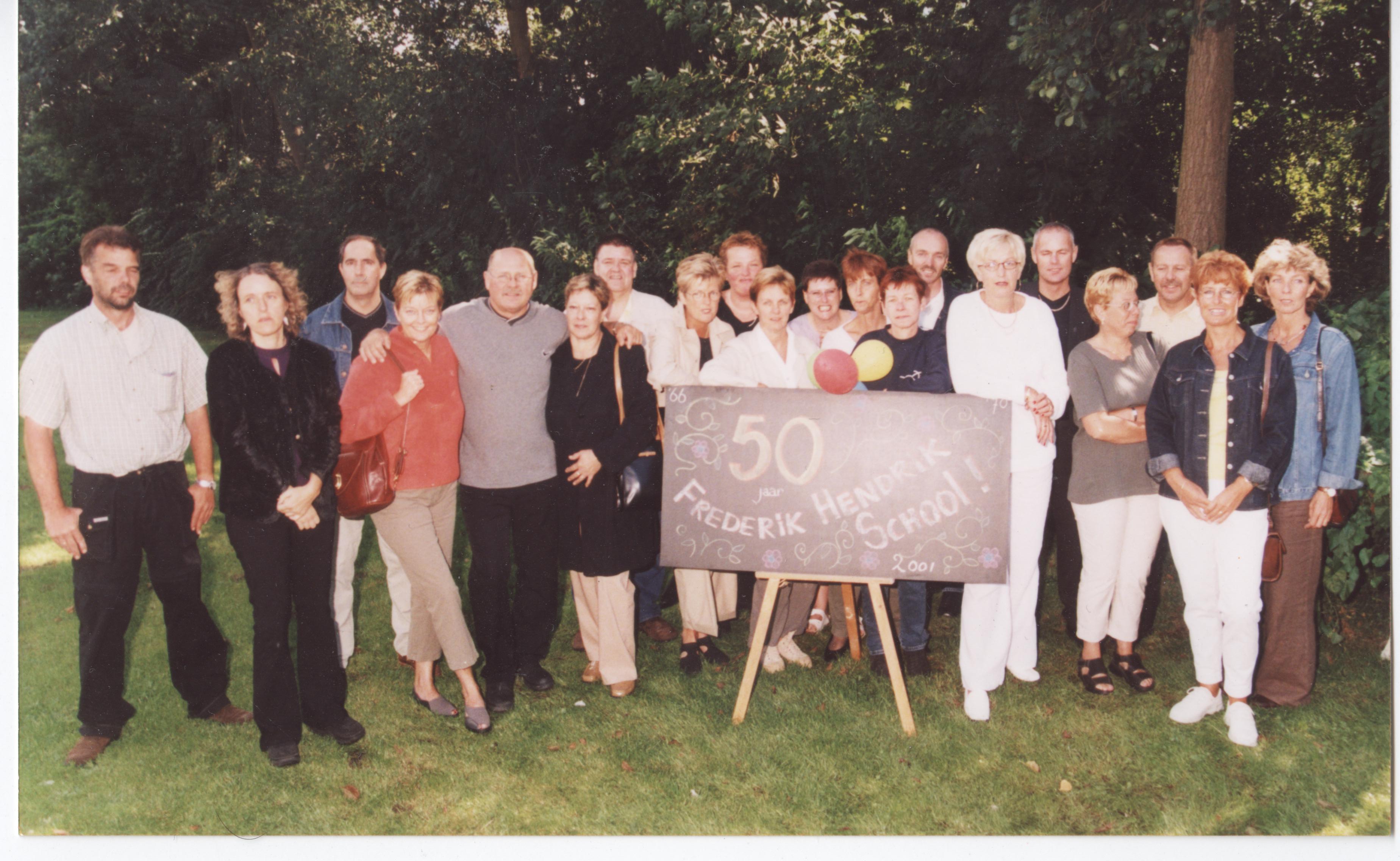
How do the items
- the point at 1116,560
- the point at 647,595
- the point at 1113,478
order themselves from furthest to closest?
the point at 647,595 → the point at 1116,560 → the point at 1113,478

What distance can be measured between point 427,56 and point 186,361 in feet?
8.15

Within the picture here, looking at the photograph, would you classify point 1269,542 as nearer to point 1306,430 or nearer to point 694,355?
point 1306,430

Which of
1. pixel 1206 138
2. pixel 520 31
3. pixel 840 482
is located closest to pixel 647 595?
pixel 840 482

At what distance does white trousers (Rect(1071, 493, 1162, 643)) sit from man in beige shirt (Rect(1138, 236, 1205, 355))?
1.99 feet

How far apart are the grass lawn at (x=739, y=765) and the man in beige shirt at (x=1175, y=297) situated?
129 centimetres

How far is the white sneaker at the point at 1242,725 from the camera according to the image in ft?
10.1

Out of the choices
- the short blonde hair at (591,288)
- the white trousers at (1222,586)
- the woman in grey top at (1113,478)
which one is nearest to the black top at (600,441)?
the short blonde hair at (591,288)

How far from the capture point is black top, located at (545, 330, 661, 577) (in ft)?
10.6

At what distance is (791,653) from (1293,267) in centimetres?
223

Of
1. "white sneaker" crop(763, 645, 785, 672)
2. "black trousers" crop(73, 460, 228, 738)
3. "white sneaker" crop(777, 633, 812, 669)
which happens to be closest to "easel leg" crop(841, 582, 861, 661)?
"white sneaker" crop(777, 633, 812, 669)

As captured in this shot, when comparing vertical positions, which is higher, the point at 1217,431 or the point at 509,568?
the point at 1217,431

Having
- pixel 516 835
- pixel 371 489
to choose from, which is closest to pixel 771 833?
pixel 516 835

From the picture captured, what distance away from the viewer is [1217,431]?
120 inches

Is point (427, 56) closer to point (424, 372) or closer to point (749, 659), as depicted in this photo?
point (424, 372)
